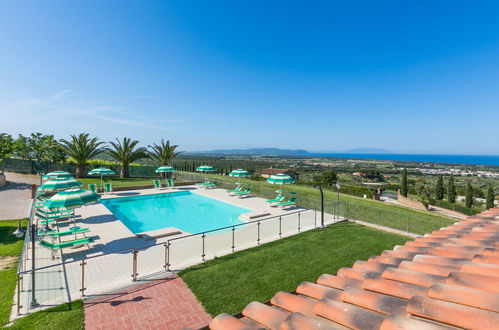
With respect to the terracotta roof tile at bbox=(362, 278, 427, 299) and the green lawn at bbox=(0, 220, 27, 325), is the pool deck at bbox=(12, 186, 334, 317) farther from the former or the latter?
the terracotta roof tile at bbox=(362, 278, 427, 299)

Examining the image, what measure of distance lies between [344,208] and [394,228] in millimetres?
2761

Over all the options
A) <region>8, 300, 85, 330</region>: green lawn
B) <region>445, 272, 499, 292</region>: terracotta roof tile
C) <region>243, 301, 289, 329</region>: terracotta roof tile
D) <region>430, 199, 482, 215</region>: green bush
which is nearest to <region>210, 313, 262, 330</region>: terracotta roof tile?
<region>243, 301, 289, 329</region>: terracotta roof tile

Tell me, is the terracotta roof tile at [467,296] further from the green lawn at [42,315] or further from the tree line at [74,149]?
the tree line at [74,149]

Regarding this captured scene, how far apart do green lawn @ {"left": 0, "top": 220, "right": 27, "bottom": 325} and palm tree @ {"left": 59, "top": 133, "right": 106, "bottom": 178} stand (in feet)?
58.4

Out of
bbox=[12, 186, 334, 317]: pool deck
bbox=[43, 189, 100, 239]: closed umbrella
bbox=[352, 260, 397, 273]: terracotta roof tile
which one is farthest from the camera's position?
bbox=[43, 189, 100, 239]: closed umbrella

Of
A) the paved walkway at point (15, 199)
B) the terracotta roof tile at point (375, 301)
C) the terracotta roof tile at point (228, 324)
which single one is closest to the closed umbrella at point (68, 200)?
the paved walkway at point (15, 199)

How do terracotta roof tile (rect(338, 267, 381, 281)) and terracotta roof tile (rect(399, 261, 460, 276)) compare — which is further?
terracotta roof tile (rect(338, 267, 381, 281))

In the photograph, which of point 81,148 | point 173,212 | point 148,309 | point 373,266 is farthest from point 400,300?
point 81,148

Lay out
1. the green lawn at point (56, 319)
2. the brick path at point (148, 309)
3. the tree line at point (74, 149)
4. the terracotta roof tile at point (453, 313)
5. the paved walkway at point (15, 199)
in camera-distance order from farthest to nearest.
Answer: the tree line at point (74, 149) → the paved walkway at point (15, 199) → the brick path at point (148, 309) → the green lawn at point (56, 319) → the terracotta roof tile at point (453, 313)

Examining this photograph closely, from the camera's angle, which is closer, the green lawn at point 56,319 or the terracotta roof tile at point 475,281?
the terracotta roof tile at point 475,281

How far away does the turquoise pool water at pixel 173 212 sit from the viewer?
15.1 meters

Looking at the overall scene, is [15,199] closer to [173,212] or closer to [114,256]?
[173,212]

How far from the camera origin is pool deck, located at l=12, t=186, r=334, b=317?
6.45m

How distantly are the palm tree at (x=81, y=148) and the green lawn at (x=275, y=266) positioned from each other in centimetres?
2726
